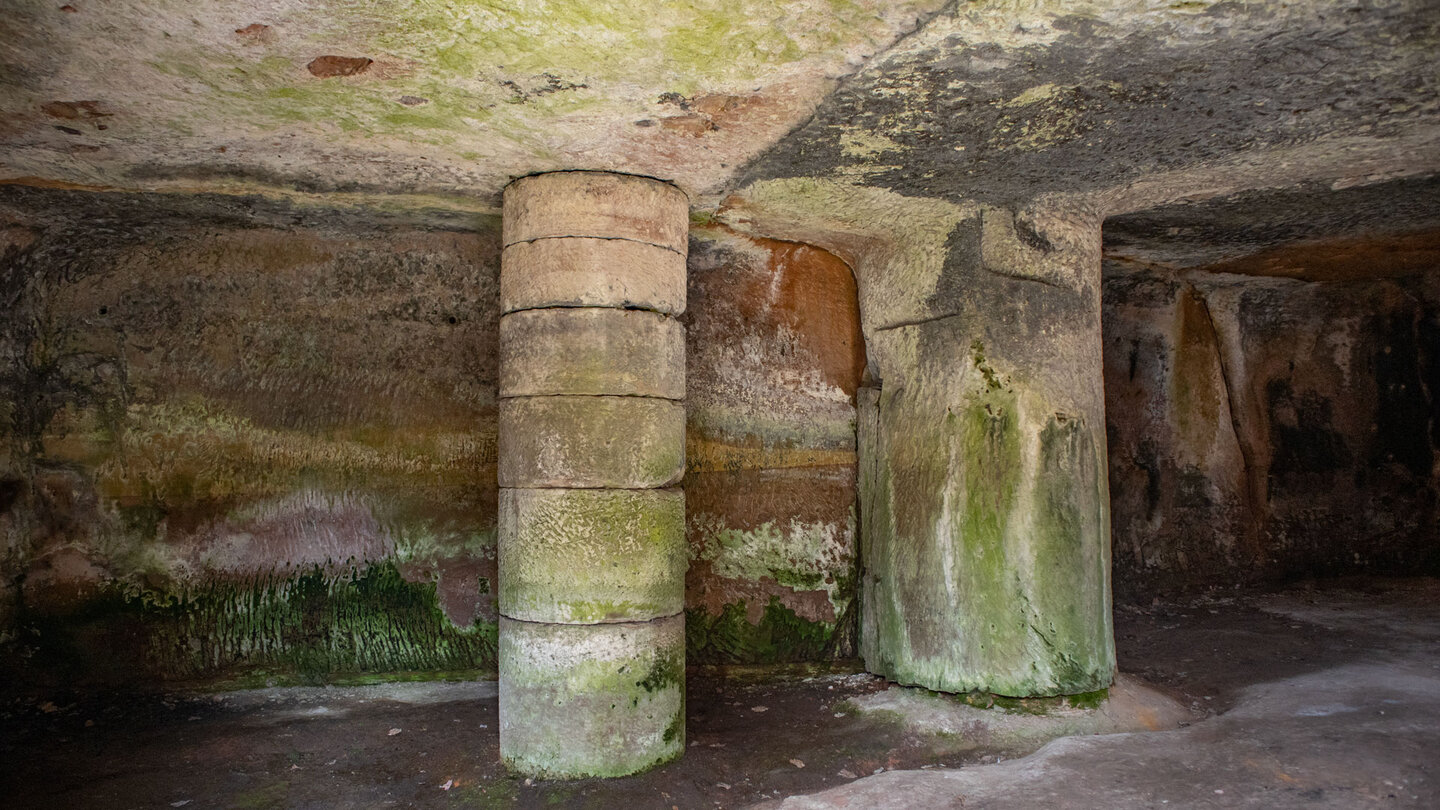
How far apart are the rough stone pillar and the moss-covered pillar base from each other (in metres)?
1.29

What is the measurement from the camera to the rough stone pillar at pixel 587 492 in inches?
139

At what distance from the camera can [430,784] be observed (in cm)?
351

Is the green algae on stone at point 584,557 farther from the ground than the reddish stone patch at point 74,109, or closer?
closer

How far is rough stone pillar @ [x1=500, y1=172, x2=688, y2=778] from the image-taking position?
3.53m

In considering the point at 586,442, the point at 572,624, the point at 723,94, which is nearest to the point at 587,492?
the point at 586,442

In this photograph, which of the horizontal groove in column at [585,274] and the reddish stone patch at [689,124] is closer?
the reddish stone patch at [689,124]

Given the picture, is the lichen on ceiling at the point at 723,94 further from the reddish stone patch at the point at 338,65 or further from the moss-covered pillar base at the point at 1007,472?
the moss-covered pillar base at the point at 1007,472

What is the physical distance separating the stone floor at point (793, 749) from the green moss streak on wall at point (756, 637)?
133mm

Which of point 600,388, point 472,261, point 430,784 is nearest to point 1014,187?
point 600,388

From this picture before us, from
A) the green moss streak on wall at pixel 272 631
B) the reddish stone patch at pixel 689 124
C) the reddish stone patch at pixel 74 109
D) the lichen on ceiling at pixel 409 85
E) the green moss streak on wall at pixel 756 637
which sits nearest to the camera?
the lichen on ceiling at pixel 409 85

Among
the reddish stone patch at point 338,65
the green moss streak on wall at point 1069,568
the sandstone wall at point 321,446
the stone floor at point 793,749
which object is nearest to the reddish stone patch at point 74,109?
the reddish stone patch at point 338,65

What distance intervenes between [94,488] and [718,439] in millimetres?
3229

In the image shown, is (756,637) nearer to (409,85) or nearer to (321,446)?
(321,446)

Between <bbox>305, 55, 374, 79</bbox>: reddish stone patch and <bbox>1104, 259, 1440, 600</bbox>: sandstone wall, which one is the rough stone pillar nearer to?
<bbox>305, 55, 374, 79</bbox>: reddish stone patch
